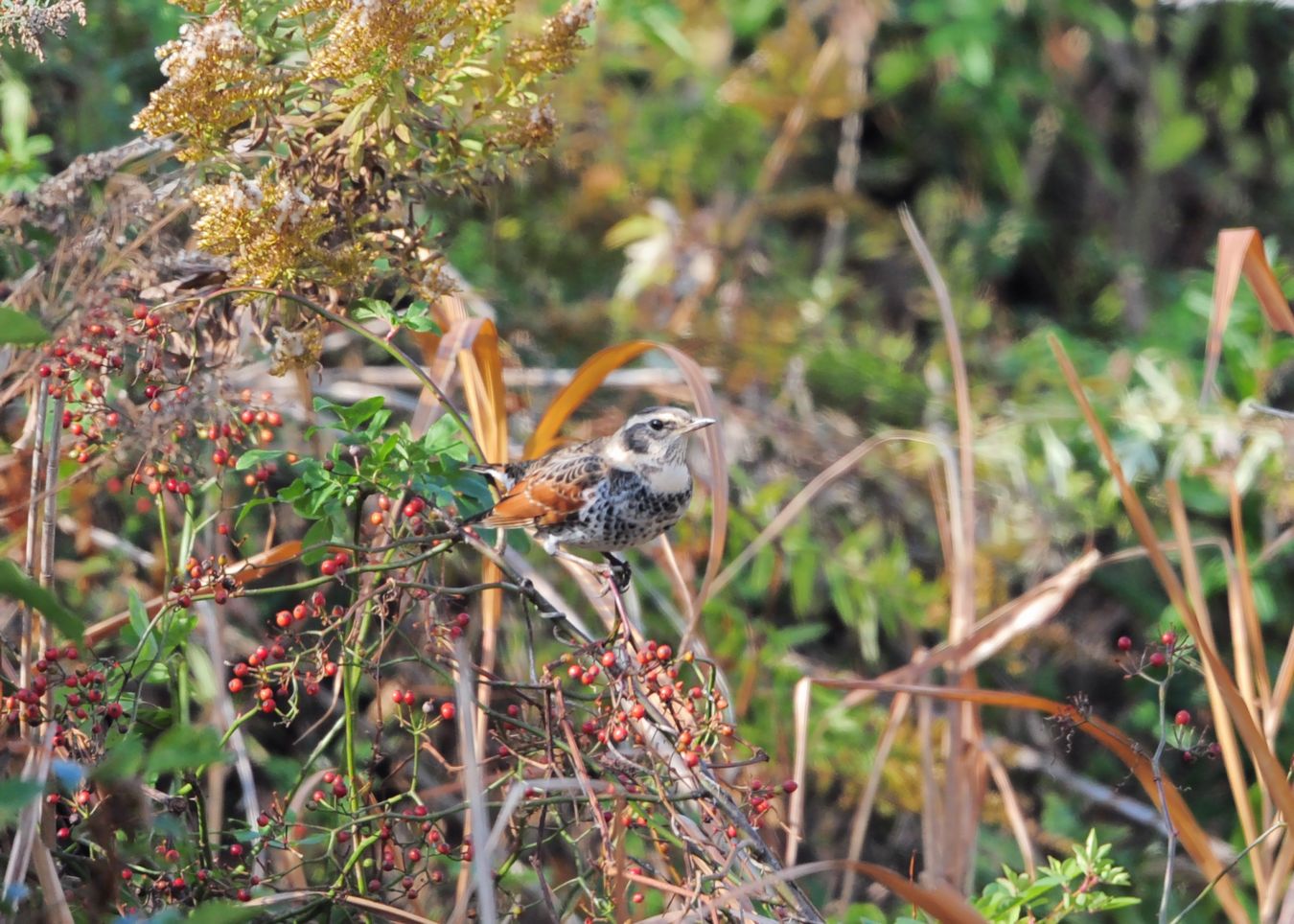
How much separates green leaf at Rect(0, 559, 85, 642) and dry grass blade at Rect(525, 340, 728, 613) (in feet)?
3.61

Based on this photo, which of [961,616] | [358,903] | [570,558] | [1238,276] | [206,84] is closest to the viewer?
[358,903]

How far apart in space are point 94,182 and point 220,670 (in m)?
0.97

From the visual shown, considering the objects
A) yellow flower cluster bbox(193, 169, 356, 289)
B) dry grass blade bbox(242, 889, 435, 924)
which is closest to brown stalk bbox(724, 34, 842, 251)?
yellow flower cluster bbox(193, 169, 356, 289)

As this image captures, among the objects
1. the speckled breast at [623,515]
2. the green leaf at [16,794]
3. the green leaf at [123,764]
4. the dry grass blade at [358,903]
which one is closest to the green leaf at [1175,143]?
the speckled breast at [623,515]

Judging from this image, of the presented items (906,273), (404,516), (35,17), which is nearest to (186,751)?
(404,516)

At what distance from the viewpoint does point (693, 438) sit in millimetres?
5156

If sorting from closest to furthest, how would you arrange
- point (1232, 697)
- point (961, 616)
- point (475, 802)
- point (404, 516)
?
point (475, 802) < point (1232, 697) < point (404, 516) < point (961, 616)

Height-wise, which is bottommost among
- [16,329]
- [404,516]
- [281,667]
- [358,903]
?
[358,903]

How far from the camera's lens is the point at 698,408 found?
308cm

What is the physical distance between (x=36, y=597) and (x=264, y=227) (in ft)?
2.53

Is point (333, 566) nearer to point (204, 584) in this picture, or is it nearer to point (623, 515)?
point (204, 584)

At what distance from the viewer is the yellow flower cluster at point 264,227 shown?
8.02ft

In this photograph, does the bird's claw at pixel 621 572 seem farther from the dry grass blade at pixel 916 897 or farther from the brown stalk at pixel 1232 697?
the dry grass blade at pixel 916 897

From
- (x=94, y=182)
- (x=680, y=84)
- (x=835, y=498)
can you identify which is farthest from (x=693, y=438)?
(x=94, y=182)
